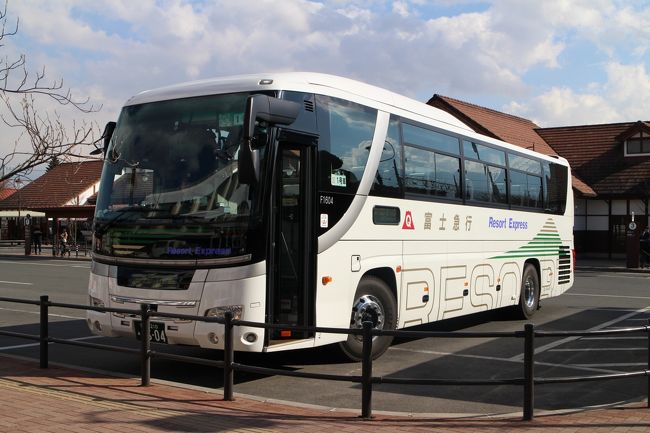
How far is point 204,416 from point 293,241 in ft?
8.42

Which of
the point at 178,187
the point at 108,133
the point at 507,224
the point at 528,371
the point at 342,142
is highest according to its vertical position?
the point at 108,133

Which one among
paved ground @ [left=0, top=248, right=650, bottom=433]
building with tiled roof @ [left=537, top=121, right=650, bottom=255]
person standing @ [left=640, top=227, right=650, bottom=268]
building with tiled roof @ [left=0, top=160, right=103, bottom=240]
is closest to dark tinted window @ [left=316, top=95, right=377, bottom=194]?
paved ground @ [left=0, top=248, right=650, bottom=433]

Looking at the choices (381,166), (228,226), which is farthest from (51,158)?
(381,166)

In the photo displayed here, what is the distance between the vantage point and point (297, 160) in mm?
8750

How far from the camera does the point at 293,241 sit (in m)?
8.62

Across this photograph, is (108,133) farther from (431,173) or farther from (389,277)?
(431,173)

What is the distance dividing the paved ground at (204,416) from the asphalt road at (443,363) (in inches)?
27.1

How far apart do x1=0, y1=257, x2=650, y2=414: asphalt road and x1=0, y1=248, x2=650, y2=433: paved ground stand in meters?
0.69

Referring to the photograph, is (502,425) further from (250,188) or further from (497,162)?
(497,162)

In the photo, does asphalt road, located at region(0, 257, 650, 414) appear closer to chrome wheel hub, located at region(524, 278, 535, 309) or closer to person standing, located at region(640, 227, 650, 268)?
chrome wheel hub, located at region(524, 278, 535, 309)

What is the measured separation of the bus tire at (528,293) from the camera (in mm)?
14711

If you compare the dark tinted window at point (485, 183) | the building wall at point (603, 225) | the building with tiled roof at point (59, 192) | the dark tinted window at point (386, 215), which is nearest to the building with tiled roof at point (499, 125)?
the building wall at point (603, 225)

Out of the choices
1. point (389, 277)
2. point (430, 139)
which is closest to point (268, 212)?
point (389, 277)

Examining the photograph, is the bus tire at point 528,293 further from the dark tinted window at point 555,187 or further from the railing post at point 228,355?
the railing post at point 228,355
